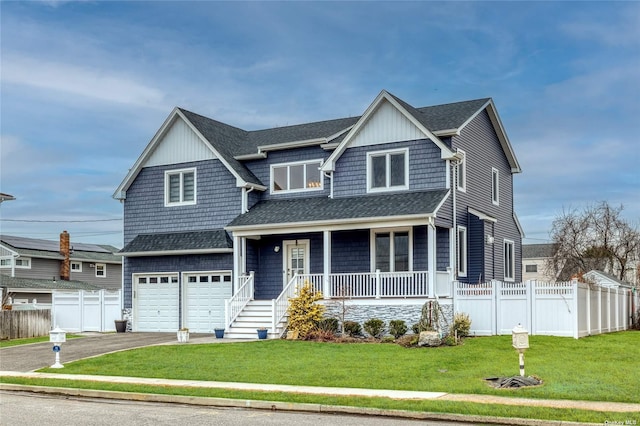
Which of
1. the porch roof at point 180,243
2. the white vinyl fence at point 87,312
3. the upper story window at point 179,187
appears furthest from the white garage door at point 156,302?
the upper story window at point 179,187

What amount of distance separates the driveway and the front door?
4.22 metres

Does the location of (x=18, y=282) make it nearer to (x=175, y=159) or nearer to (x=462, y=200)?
(x=175, y=159)

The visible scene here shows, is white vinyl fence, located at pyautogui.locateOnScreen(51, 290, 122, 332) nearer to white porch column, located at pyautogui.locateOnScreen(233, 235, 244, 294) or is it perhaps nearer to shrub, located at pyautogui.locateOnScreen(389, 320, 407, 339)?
→ white porch column, located at pyautogui.locateOnScreen(233, 235, 244, 294)

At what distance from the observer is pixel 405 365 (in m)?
18.1

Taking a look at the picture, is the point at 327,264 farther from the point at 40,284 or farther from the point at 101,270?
the point at 101,270

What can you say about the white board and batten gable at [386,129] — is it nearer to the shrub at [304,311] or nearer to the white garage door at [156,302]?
the shrub at [304,311]

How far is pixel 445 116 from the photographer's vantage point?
A: 93.6 feet

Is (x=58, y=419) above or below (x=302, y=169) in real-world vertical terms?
below

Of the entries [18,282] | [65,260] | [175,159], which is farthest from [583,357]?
[65,260]

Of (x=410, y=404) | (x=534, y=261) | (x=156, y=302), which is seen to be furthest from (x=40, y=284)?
(x=534, y=261)

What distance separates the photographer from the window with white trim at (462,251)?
27.3 metres

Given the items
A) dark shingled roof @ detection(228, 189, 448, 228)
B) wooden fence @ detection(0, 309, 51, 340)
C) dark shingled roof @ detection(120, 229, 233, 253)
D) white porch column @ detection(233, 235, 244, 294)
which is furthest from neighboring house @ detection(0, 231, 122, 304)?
dark shingled roof @ detection(228, 189, 448, 228)

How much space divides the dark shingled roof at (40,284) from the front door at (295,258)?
19774 millimetres

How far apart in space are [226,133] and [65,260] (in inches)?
933
